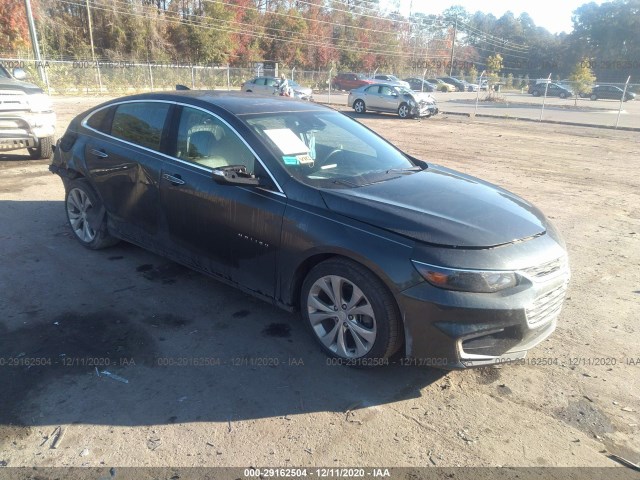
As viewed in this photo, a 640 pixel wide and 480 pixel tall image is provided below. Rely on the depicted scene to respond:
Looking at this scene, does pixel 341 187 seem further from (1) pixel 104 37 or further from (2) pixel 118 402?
(1) pixel 104 37

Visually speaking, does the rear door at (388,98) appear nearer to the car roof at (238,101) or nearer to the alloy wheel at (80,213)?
the car roof at (238,101)

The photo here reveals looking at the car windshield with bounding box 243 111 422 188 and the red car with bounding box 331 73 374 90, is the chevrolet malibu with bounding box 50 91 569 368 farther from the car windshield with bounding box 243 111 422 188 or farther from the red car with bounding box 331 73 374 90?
the red car with bounding box 331 73 374 90

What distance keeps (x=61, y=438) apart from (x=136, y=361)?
2.52ft

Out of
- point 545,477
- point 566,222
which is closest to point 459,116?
point 566,222

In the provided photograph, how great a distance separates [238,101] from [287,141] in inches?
29.9

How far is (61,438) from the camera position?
2705 mm

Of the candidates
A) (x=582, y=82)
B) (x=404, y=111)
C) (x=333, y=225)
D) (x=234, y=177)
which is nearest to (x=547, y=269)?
(x=333, y=225)

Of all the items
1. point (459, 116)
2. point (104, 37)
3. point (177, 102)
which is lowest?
point (459, 116)

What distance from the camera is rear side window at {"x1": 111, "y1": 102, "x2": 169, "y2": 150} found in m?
4.44

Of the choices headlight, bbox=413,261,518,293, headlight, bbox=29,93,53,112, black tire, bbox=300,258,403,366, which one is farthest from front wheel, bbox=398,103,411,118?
headlight, bbox=413,261,518,293

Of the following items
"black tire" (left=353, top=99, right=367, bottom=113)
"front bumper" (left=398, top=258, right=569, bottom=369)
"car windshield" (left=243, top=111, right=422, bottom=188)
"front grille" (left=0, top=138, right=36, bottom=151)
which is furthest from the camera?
"black tire" (left=353, top=99, right=367, bottom=113)

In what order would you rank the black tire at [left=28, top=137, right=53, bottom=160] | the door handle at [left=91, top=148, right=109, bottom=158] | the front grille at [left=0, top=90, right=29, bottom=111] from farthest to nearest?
the black tire at [left=28, top=137, right=53, bottom=160] → the front grille at [left=0, top=90, right=29, bottom=111] → the door handle at [left=91, top=148, right=109, bottom=158]

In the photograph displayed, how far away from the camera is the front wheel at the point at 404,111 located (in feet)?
74.9

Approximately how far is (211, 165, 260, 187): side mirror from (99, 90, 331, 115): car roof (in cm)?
61
